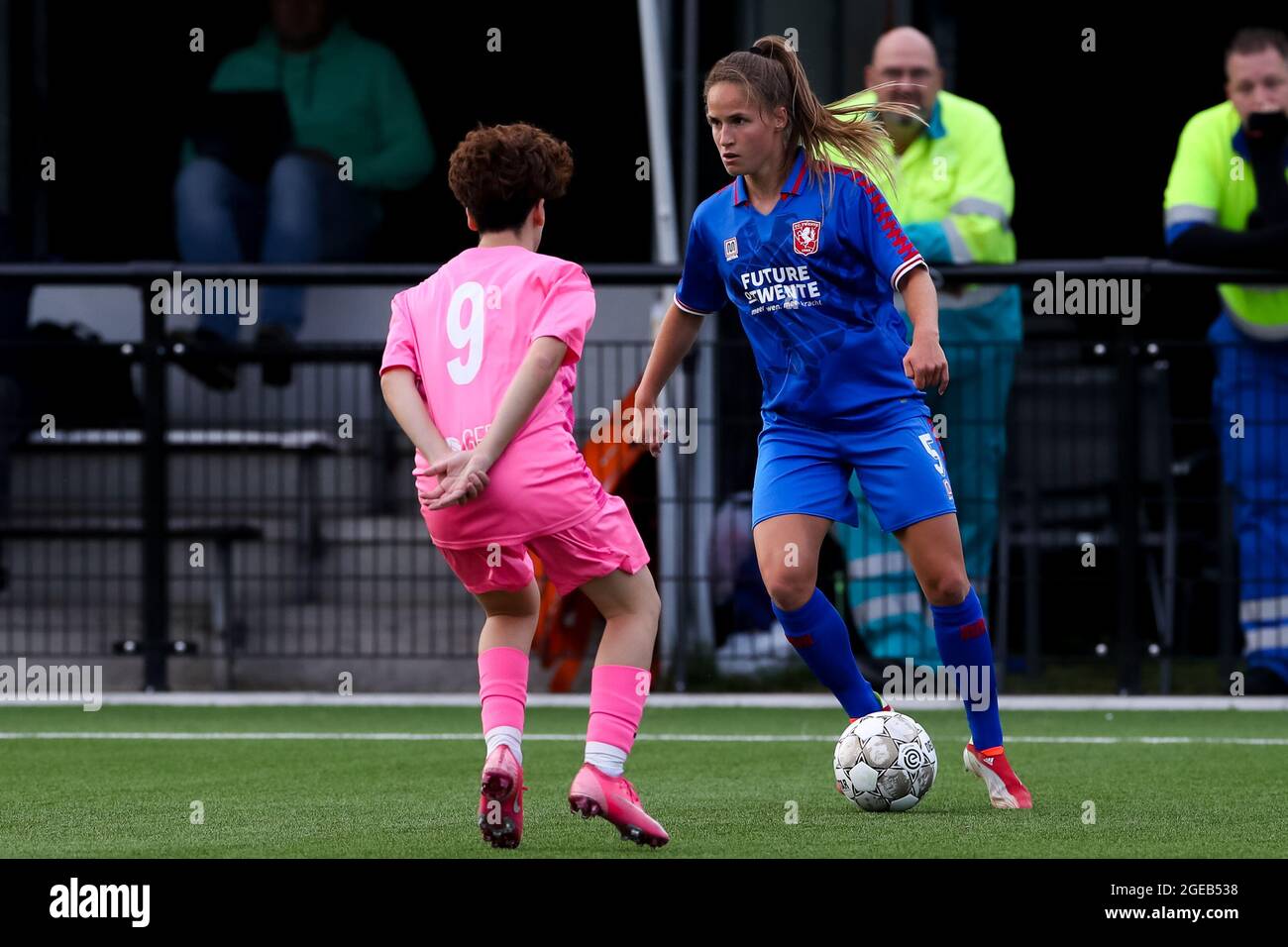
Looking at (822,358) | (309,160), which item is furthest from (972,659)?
(309,160)

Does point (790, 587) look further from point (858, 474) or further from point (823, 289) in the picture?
point (823, 289)

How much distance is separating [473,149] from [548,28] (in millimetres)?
7139

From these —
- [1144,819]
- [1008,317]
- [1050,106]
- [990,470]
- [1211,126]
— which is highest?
[1050,106]

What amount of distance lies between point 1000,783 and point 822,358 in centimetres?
111

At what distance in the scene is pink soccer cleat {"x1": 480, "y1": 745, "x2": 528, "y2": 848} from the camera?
434 centimetres

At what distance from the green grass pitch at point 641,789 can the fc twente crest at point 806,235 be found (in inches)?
53.1

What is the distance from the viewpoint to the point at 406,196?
38.5ft

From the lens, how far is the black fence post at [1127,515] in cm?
812

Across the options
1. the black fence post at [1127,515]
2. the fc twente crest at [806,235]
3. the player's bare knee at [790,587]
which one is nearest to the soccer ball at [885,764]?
the player's bare knee at [790,587]

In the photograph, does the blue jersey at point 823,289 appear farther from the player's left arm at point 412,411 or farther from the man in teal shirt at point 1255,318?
the man in teal shirt at point 1255,318

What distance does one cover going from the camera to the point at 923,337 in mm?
5000

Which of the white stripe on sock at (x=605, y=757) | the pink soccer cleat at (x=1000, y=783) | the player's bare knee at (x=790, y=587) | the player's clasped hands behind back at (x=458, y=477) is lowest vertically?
the pink soccer cleat at (x=1000, y=783)
